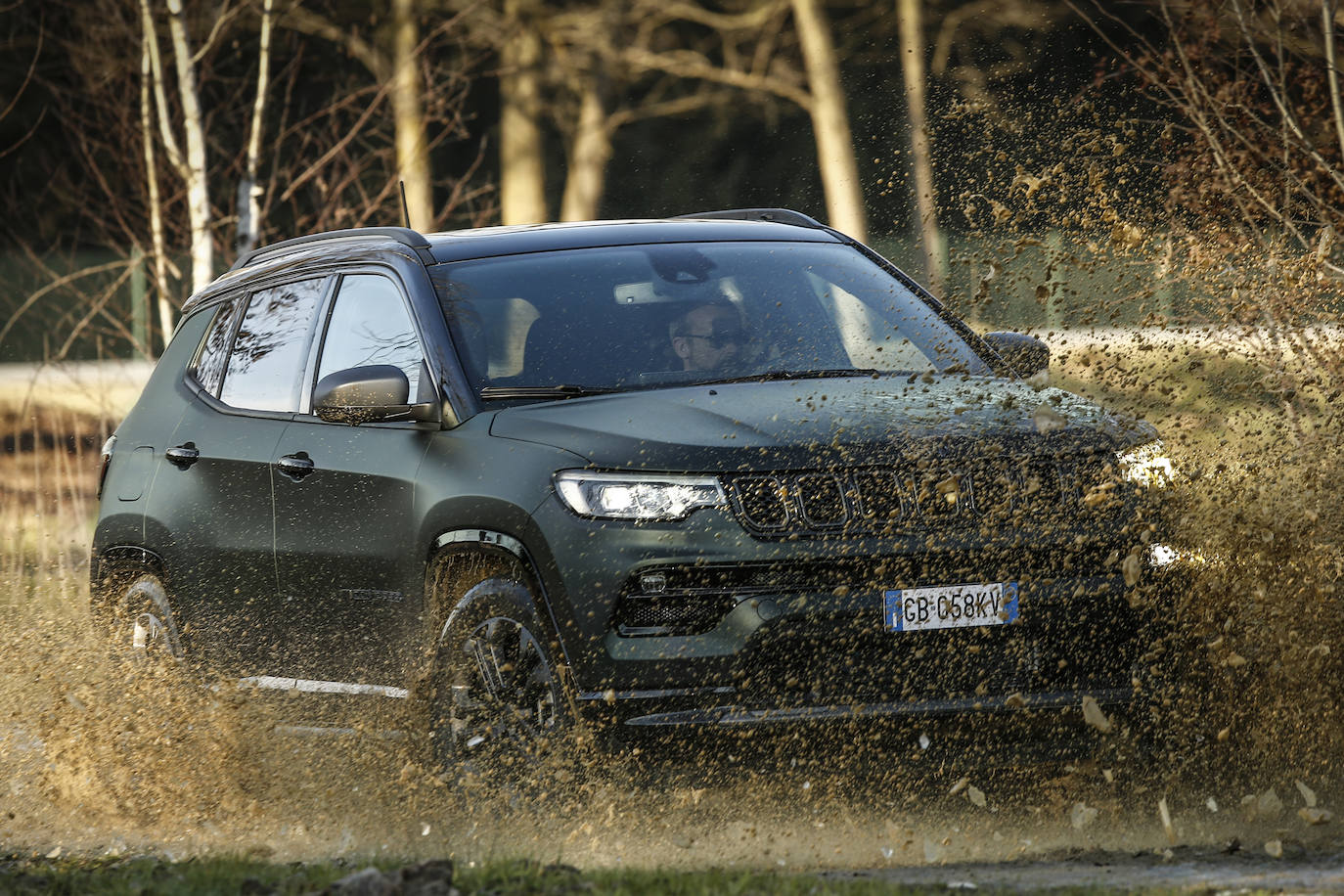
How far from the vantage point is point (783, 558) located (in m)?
5.05

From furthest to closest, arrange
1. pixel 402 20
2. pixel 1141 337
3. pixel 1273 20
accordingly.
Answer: pixel 402 20 < pixel 1273 20 < pixel 1141 337

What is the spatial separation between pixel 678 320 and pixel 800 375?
0.50 m

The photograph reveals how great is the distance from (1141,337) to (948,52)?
13.6 metres

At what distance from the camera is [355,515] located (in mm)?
6074

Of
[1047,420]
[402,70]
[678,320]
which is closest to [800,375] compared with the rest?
[678,320]

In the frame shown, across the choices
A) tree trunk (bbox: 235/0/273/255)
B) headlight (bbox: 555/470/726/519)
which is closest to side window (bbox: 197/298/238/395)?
headlight (bbox: 555/470/726/519)

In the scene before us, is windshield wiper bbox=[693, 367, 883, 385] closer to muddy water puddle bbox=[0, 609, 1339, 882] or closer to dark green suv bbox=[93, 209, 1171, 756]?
dark green suv bbox=[93, 209, 1171, 756]

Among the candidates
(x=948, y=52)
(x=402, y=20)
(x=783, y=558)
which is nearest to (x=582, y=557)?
(x=783, y=558)

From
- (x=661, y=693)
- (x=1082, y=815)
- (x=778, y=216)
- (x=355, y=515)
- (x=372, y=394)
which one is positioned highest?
(x=778, y=216)

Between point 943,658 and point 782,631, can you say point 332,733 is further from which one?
point 943,658

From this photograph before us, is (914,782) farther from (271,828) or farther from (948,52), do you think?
(948,52)

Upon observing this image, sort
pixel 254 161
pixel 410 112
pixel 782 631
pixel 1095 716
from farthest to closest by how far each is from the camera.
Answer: pixel 410 112, pixel 254 161, pixel 1095 716, pixel 782 631

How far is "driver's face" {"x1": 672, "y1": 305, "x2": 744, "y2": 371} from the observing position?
616 centimetres

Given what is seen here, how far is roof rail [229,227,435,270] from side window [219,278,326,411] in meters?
0.27
